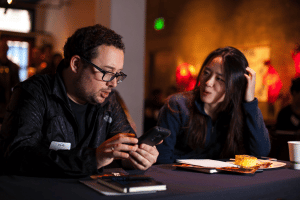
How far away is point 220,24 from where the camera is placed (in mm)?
8406

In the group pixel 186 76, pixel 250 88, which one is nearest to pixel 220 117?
pixel 250 88

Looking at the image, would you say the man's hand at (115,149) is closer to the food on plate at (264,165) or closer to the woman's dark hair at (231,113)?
the food on plate at (264,165)

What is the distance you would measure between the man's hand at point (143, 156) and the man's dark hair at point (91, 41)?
1.94ft

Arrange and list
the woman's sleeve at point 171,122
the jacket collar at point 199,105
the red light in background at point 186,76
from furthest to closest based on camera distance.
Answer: the red light in background at point 186,76 → the jacket collar at point 199,105 → the woman's sleeve at point 171,122

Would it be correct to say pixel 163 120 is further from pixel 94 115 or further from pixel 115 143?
pixel 115 143

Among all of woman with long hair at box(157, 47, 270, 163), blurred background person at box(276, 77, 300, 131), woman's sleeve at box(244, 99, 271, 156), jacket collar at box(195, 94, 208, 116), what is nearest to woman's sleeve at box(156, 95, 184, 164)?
woman with long hair at box(157, 47, 270, 163)

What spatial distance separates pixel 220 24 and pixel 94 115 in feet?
23.4

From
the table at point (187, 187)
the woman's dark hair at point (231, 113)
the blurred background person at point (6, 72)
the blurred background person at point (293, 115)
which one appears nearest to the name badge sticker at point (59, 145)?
the table at point (187, 187)

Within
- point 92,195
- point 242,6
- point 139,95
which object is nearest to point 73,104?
point 92,195

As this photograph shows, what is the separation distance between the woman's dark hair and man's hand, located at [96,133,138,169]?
934 mm

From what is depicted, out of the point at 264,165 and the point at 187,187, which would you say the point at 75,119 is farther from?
the point at 264,165

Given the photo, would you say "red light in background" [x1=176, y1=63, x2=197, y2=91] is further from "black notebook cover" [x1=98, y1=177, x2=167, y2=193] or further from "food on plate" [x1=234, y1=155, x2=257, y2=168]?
"black notebook cover" [x1=98, y1=177, x2=167, y2=193]

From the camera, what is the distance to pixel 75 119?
5.84 feet

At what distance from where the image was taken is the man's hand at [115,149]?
4.18ft
